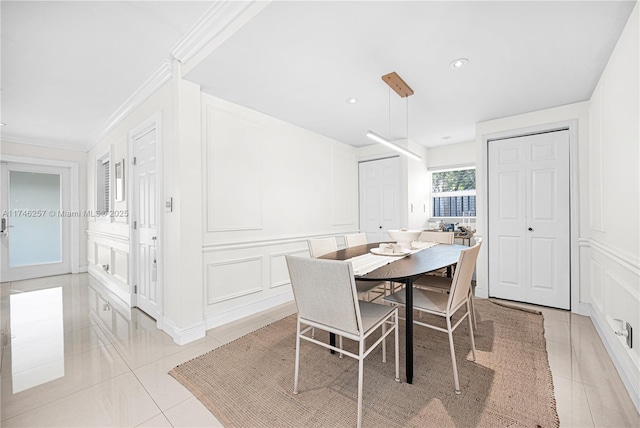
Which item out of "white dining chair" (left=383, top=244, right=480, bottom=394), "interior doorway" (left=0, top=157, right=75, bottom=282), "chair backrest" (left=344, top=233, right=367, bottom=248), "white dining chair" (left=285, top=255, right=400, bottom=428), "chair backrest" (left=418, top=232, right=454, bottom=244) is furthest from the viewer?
"interior doorway" (left=0, top=157, right=75, bottom=282)

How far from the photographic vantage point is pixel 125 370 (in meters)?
2.02

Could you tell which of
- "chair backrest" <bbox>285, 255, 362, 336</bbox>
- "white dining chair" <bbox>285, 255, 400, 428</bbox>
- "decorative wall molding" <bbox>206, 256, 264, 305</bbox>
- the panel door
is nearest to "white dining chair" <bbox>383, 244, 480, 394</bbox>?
"white dining chair" <bbox>285, 255, 400, 428</bbox>

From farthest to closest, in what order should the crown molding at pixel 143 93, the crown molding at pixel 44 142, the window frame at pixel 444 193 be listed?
the window frame at pixel 444 193 → the crown molding at pixel 44 142 → the crown molding at pixel 143 93

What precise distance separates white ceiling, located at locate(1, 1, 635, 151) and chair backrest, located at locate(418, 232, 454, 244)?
1507mm

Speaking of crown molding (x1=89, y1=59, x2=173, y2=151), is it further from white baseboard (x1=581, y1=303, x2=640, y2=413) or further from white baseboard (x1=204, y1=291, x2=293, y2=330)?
white baseboard (x1=581, y1=303, x2=640, y2=413)

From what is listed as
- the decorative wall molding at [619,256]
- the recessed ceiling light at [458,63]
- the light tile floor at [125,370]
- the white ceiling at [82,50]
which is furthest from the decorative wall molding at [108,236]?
the decorative wall molding at [619,256]

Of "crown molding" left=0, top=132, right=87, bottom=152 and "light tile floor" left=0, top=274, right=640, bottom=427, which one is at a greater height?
"crown molding" left=0, top=132, right=87, bottom=152

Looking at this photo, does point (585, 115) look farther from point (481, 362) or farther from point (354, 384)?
point (354, 384)

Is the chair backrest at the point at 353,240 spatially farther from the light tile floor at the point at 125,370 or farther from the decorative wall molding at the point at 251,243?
the light tile floor at the point at 125,370

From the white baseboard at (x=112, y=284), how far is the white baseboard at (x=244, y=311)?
1.44m

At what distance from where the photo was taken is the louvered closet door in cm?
318

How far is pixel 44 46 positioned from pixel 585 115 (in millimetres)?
5302

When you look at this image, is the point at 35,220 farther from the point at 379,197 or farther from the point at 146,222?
the point at 379,197

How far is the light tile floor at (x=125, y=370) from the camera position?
5.09 ft
